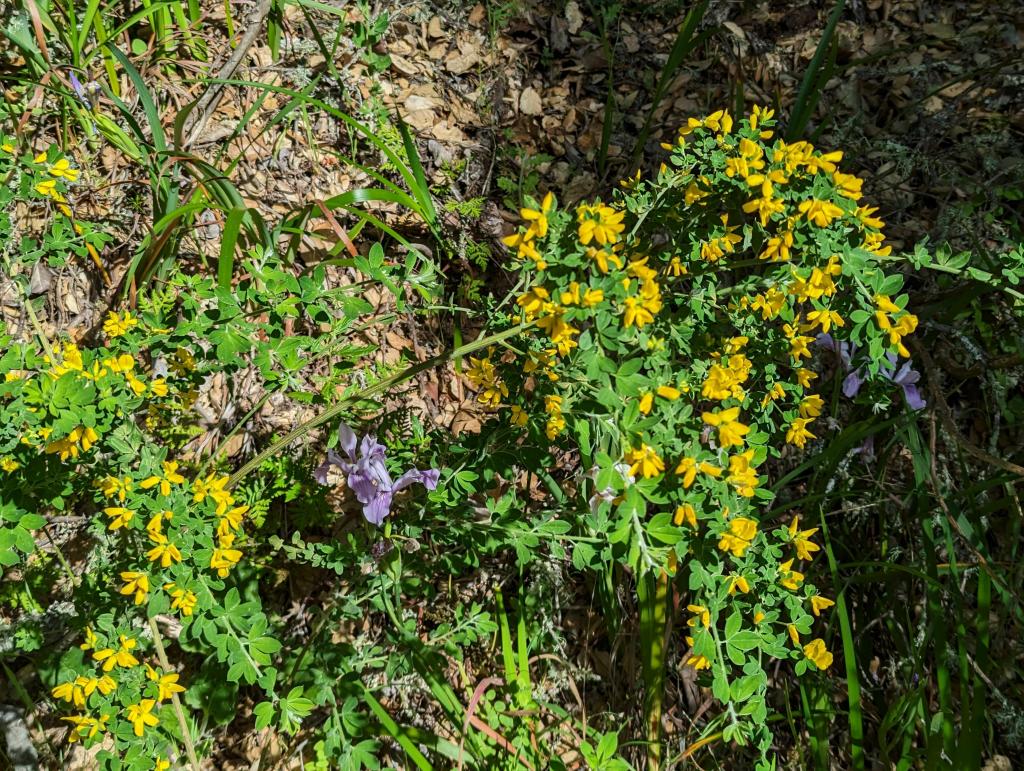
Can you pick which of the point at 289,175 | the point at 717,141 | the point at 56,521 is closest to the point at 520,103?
the point at 289,175

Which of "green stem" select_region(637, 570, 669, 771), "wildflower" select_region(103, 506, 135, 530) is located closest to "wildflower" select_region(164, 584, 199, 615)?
"wildflower" select_region(103, 506, 135, 530)

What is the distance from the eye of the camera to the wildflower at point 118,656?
137 cm

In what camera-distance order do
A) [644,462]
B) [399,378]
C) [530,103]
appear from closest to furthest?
[644,462]
[399,378]
[530,103]

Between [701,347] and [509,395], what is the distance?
401 mm

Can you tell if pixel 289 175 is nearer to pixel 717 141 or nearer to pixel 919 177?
pixel 717 141

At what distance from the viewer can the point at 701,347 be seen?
1543mm

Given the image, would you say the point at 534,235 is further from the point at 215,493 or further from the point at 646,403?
the point at 215,493

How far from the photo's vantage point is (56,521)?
205 cm

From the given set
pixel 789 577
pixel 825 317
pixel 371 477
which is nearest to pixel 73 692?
pixel 371 477

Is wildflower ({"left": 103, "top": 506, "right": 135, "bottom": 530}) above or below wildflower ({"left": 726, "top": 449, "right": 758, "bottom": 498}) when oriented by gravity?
below

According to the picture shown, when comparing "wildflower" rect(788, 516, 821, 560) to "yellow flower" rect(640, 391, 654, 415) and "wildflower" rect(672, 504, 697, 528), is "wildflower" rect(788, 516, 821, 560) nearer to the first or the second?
"wildflower" rect(672, 504, 697, 528)

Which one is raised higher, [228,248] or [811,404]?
[228,248]

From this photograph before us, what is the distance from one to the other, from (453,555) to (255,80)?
1.92 metres

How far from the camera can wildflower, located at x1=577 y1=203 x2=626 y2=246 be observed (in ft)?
3.67
